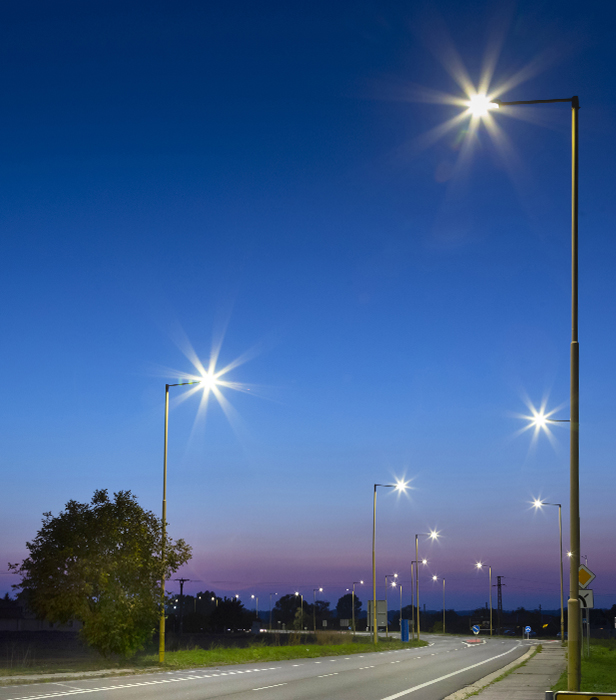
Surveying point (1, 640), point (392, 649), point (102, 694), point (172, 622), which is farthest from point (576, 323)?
point (172, 622)

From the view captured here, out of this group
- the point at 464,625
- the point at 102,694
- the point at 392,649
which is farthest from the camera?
the point at 464,625

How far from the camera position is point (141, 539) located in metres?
27.4

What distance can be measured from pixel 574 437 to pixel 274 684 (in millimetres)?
13714

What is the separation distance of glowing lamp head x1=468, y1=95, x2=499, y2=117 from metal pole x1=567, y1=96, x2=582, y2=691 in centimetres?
141

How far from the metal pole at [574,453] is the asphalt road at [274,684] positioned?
8.97m

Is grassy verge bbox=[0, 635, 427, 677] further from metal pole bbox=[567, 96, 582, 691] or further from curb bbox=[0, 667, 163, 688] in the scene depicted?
metal pole bbox=[567, 96, 582, 691]

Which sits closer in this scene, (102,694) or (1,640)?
(102,694)

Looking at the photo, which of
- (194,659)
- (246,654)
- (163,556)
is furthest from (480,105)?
(246,654)

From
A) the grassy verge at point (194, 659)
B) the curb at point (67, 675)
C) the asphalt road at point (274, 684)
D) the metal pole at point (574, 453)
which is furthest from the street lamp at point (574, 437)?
the grassy verge at point (194, 659)

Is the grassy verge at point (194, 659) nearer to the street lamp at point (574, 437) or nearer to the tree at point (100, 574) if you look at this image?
the tree at point (100, 574)

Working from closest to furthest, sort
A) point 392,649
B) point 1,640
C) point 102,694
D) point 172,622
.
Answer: point 102,694 < point 392,649 < point 1,640 < point 172,622

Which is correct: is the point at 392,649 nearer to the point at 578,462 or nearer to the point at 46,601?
the point at 46,601

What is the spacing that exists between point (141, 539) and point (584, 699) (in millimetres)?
21710

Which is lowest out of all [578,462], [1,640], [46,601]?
[1,640]
